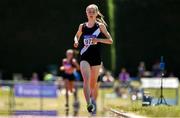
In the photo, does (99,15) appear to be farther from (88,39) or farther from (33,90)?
(33,90)

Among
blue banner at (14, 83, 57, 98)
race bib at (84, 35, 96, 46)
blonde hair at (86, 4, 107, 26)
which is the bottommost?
blue banner at (14, 83, 57, 98)

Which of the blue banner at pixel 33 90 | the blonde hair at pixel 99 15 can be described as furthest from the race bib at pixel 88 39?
the blue banner at pixel 33 90

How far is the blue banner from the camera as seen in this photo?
27781 millimetres

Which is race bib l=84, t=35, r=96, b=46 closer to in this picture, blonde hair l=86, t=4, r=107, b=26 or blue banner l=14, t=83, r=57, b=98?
blonde hair l=86, t=4, r=107, b=26

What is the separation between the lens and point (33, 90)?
27891 mm

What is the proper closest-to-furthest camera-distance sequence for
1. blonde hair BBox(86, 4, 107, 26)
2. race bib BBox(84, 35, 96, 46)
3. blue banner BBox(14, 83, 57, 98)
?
blonde hair BBox(86, 4, 107, 26) → race bib BBox(84, 35, 96, 46) → blue banner BBox(14, 83, 57, 98)

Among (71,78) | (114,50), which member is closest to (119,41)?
(114,50)

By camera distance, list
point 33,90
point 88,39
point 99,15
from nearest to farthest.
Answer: point 88,39, point 99,15, point 33,90

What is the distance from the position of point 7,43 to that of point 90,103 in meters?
30.1

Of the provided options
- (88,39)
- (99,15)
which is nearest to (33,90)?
(99,15)

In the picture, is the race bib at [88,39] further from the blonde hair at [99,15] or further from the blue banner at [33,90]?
the blue banner at [33,90]

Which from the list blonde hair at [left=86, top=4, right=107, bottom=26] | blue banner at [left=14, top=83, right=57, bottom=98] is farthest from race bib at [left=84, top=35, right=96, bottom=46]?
blue banner at [left=14, top=83, right=57, bottom=98]

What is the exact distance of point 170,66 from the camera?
4541cm

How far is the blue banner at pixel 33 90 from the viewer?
2778 centimetres
